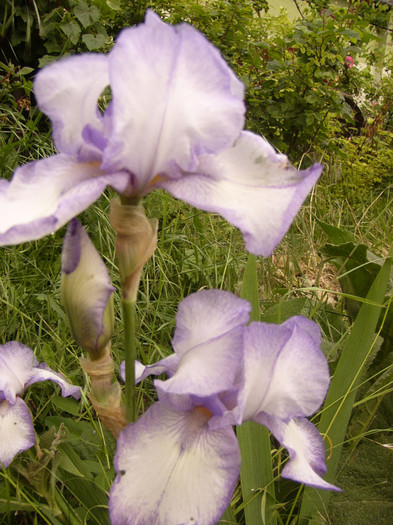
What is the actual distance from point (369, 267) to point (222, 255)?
0.72 metres

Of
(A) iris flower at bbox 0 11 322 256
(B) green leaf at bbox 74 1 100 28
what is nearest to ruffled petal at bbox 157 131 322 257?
(A) iris flower at bbox 0 11 322 256

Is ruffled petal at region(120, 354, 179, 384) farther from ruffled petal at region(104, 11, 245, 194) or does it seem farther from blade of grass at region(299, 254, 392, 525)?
blade of grass at region(299, 254, 392, 525)

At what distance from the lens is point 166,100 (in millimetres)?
422

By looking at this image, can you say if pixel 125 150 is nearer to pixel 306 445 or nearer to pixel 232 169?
pixel 232 169

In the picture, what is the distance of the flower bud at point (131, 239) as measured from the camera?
18.4 inches

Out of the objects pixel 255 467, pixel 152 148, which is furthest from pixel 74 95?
pixel 255 467

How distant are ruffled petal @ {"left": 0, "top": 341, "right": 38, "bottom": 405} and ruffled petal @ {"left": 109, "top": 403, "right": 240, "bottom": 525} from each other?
0.31 metres

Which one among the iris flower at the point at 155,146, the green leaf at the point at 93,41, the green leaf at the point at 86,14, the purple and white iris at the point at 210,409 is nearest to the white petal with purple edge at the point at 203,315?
the purple and white iris at the point at 210,409

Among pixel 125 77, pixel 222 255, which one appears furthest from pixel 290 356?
pixel 222 255

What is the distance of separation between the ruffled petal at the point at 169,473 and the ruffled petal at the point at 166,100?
0.79 feet

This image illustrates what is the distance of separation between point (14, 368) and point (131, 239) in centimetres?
40

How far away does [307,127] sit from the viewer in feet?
9.25

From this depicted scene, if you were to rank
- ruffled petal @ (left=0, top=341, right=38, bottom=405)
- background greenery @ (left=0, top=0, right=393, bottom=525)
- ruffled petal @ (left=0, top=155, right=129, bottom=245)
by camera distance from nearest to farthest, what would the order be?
ruffled petal @ (left=0, top=155, right=129, bottom=245)
ruffled petal @ (left=0, top=341, right=38, bottom=405)
background greenery @ (left=0, top=0, right=393, bottom=525)

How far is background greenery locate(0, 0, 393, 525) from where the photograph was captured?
824 millimetres
